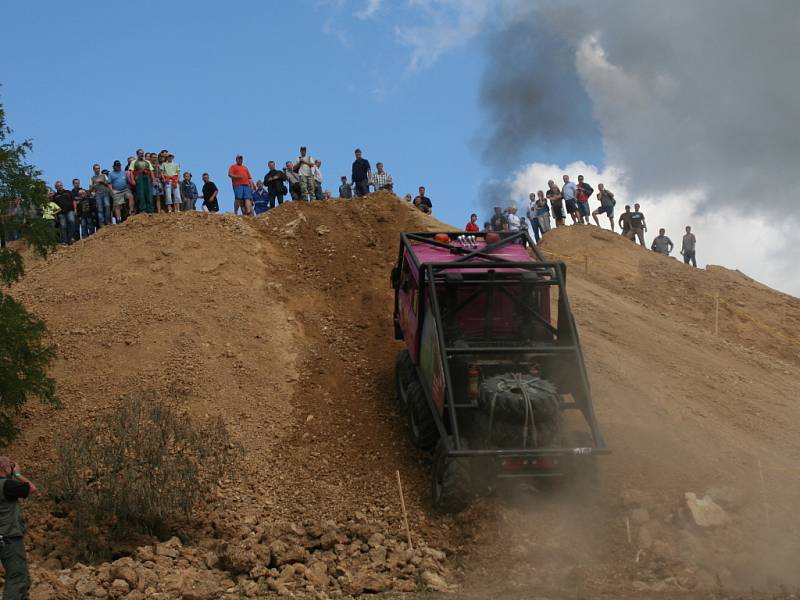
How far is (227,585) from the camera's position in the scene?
40.7 feet

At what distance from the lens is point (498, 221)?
2777cm

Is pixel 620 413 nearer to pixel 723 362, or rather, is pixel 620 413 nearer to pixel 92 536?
pixel 723 362

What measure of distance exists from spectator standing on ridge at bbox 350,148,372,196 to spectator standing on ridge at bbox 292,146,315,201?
1.21 metres

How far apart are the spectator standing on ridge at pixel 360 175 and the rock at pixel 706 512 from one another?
50.8 ft

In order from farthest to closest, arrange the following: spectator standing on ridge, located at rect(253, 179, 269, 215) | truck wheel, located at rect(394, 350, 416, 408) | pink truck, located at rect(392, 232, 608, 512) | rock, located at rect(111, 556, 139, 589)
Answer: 1. spectator standing on ridge, located at rect(253, 179, 269, 215)
2. truck wheel, located at rect(394, 350, 416, 408)
3. pink truck, located at rect(392, 232, 608, 512)
4. rock, located at rect(111, 556, 139, 589)

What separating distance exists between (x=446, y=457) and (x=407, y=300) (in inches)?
143

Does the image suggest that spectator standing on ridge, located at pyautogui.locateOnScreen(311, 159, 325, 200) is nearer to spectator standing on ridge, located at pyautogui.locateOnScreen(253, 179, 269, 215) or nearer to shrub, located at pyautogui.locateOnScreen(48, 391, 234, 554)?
spectator standing on ridge, located at pyautogui.locateOnScreen(253, 179, 269, 215)

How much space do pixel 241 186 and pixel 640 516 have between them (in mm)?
→ 15859

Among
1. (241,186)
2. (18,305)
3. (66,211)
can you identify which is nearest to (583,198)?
(241,186)

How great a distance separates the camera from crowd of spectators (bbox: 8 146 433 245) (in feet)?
82.4

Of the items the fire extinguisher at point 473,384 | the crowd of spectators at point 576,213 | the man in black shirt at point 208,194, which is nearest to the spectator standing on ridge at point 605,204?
Answer: the crowd of spectators at point 576,213

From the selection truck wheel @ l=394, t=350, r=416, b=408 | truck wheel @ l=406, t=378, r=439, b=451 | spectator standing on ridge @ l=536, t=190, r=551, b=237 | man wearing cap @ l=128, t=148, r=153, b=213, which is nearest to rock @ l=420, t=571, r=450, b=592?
truck wheel @ l=406, t=378, r=439, b=451

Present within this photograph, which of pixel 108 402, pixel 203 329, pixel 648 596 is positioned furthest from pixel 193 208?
pixel 648 596

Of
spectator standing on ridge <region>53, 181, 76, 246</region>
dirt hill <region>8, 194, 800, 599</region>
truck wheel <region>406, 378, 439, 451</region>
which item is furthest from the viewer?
spectator standing on ridge <region>53, 181, 76, 246</region>
